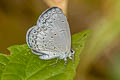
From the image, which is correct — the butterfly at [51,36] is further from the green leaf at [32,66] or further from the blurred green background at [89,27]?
the blurred green background at [89,27]

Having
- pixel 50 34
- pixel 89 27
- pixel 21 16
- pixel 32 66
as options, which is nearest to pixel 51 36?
pixel 50 34

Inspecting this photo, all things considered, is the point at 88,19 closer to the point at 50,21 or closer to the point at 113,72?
the point at 113,72

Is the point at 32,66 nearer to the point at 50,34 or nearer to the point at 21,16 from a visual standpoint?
the point at 50,34

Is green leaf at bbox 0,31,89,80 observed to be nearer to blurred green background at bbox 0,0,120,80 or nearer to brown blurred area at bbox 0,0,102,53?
blurred green background at bbox 0,0,120,80

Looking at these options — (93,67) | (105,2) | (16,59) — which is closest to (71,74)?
(16,59)

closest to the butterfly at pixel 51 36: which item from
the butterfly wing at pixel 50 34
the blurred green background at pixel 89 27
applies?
the butterfly wing at pixel 50 34

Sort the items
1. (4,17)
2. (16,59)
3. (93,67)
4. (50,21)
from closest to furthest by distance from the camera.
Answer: (16,59) < (50,21) < (93,67) < (4,17)

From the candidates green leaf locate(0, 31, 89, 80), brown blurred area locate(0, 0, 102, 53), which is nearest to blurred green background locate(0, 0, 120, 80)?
brown blurred area locate(0, 0, 102, 53)
